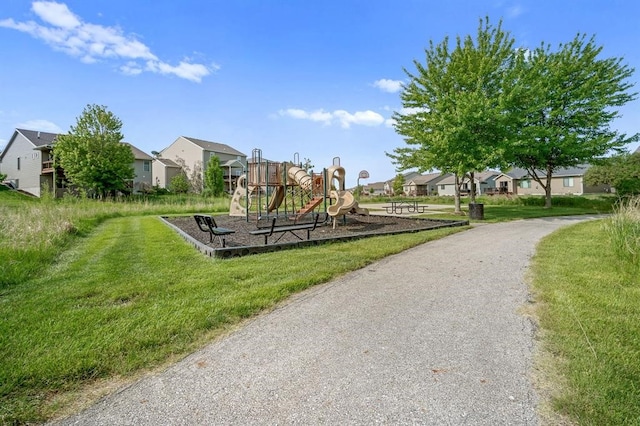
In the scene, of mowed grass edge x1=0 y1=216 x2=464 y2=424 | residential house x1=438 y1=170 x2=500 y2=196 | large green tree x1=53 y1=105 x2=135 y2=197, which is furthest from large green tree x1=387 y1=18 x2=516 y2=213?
residential house x1=438 y1=170 x2=500 y2=196

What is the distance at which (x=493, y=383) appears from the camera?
284 centimetres

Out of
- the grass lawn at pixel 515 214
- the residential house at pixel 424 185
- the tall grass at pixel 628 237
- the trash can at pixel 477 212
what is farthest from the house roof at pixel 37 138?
the residential house at pixel 424 185

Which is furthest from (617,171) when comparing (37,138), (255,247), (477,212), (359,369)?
(37,138)

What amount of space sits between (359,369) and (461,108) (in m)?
17.0

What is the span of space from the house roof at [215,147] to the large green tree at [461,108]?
37.6 m

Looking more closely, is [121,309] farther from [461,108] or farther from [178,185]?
[178,185]

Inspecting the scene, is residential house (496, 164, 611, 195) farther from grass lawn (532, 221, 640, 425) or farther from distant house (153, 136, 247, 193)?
grass lawn (532, 221, 640, 425)

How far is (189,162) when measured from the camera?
175 feet

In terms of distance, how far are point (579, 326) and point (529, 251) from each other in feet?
17.6

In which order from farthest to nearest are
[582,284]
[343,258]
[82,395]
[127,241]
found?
[127,241] < [343,258] < [582,284] < [82,395]

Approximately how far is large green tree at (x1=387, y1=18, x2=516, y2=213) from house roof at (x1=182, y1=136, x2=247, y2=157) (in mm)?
37612

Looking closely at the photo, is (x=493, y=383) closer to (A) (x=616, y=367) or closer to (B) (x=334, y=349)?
(A) (x=616, y=367)

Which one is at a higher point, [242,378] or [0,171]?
[0,171]

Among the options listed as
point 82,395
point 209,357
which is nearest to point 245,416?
point 209,357
